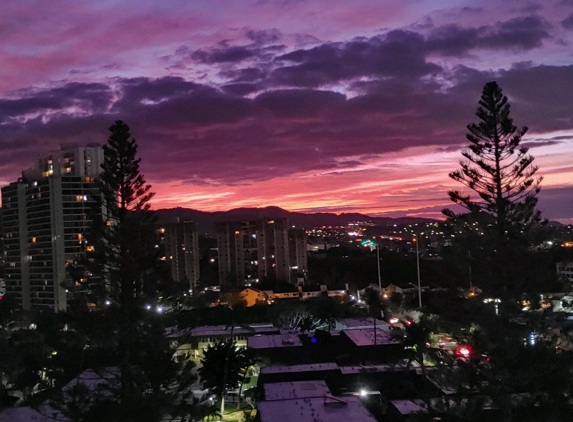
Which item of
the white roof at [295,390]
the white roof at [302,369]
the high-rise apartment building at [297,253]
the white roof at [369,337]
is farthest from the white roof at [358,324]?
the high-rise apartment building at [297,253]

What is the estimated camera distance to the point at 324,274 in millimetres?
53625

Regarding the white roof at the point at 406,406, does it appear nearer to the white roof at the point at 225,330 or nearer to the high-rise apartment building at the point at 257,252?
the white roof at the point at 225,330

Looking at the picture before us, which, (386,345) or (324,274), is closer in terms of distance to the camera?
(386,345)

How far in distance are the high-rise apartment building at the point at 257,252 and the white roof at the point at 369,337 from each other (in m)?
33.6

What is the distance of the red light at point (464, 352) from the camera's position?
27.7ft

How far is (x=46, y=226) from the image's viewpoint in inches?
1547

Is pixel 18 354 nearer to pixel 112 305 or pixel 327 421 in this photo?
pixel 112 305

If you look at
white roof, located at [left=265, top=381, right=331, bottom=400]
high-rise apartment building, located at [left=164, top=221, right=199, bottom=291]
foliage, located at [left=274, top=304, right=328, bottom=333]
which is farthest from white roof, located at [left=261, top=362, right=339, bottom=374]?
high-rise apartment building, located at [left=164, top=221, right=199, bottom=291]

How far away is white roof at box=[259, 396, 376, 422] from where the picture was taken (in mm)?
9586

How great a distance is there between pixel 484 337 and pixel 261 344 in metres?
12.0

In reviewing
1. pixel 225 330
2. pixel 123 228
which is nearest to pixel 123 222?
pixel 123 228

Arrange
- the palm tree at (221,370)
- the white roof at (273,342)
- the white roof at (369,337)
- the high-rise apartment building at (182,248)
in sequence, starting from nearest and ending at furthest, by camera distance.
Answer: the palm tree at (221,370) → the white roof at (369,337) → the white roof at (273,342) → the high-rise apartment building at (182,248)

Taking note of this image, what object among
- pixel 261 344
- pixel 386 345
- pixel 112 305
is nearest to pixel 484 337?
pixel 112 305

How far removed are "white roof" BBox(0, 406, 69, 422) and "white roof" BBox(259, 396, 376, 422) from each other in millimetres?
3949
